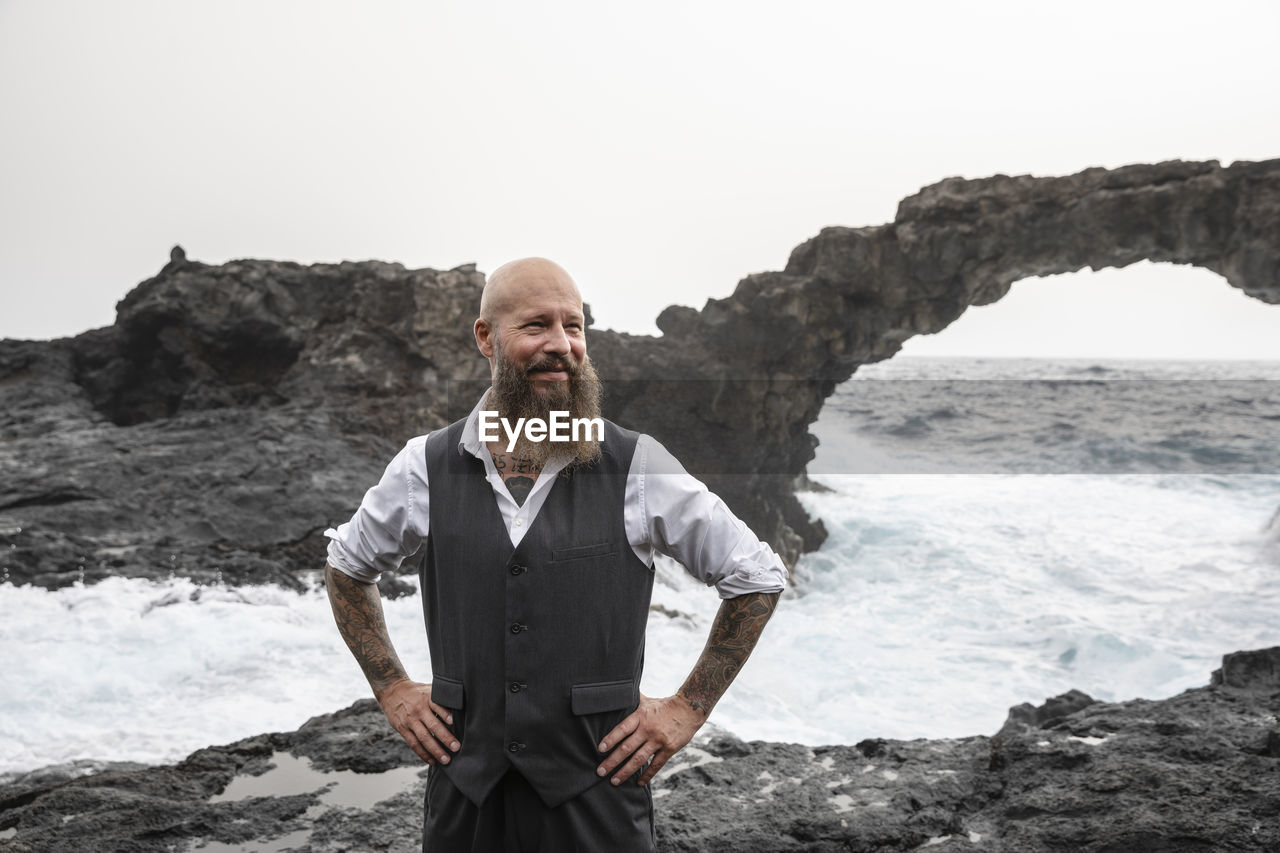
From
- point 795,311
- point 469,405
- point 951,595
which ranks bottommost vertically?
point 951,595

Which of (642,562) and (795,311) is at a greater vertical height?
(795,311)

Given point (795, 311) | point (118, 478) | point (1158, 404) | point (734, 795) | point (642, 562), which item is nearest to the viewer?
point (642, 562)

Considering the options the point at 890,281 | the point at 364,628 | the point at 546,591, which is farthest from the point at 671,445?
the point at 546,591

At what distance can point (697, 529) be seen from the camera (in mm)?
1740

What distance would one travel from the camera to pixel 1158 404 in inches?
1146

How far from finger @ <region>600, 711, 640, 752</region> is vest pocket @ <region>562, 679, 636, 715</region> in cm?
3

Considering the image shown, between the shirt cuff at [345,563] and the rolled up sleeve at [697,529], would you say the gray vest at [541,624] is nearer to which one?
the rolled up sleeve at [697,529]

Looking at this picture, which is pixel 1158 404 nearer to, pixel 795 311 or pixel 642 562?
pixel 795 311

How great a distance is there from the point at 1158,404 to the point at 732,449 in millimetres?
21238

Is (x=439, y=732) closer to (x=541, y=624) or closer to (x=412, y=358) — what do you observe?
(x=541, y=624)

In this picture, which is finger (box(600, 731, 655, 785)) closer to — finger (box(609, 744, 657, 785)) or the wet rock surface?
finger (box(609, 744, 657, 785))

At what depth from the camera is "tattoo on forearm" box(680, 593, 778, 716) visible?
179 centimetres

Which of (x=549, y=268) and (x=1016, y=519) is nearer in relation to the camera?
(x=549, y=268)

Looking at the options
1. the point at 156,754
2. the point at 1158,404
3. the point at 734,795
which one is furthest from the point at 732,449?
the point at 1158,404
